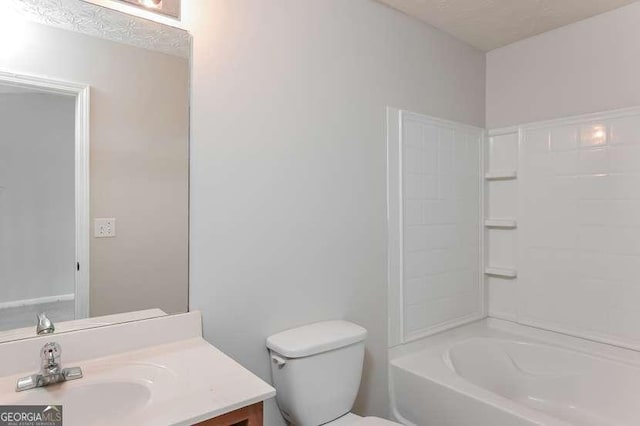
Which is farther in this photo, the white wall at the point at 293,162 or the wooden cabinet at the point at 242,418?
the white wall at the point at 293,162

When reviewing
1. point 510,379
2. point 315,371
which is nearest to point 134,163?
point 315,371

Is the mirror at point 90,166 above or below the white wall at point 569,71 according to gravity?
below

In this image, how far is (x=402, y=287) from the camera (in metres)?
2.20

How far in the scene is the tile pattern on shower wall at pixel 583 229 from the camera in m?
Answer: 2.12

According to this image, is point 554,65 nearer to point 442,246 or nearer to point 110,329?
point 442,246

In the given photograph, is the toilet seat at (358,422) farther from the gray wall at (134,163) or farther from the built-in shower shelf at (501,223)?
the built-in shower shelf at (501,223)

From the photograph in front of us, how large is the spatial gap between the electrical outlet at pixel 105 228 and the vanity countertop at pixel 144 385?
0.32 meters

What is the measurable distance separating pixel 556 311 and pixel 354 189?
155 cm

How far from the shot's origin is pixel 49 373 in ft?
3.61

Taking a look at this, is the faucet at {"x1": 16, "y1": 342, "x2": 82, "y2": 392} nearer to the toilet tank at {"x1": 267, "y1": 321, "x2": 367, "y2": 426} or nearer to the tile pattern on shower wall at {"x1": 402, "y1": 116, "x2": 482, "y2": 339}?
the toilet tank at {"x1": 267, "y1": 321, "x2": 367, "y2": 426}

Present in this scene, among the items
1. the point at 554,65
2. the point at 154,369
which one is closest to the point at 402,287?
the point at 154,369

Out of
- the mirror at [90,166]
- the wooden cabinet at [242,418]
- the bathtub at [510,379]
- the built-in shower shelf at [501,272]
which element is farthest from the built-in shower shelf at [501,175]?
the wooden cabinet at [242,418]

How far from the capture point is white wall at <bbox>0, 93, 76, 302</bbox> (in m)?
1.16

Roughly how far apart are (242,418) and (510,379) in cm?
196
